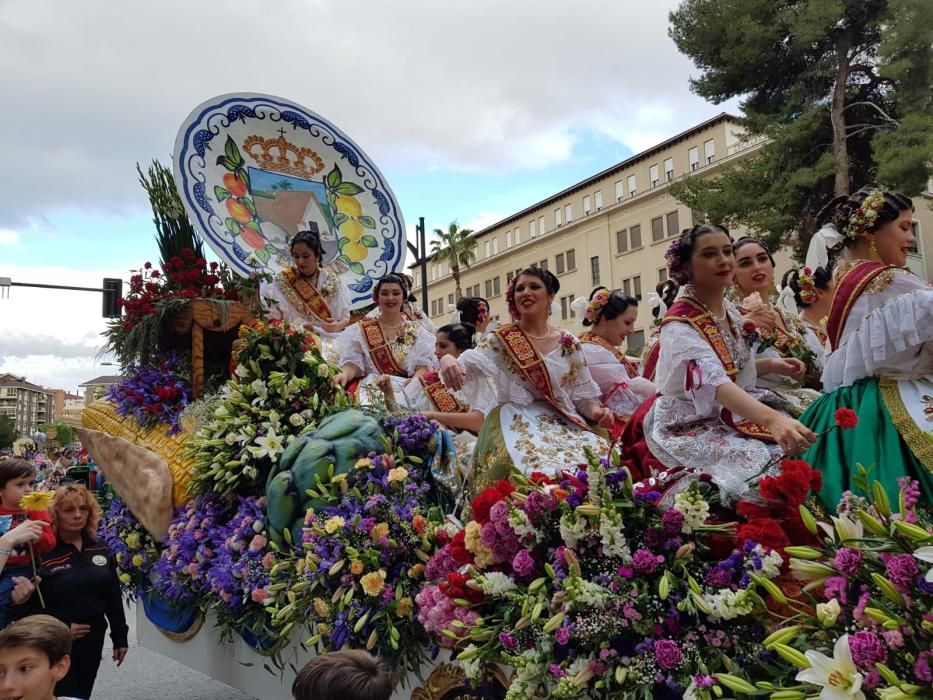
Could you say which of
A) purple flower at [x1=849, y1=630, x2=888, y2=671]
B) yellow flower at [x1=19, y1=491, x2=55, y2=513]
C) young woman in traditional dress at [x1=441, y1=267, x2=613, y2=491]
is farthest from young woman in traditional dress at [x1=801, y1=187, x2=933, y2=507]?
yellow flower at [x1=19, y1=491, x2=55, y2=513]

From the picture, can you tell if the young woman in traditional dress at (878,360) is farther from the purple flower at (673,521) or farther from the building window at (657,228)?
the building window at (657,228)

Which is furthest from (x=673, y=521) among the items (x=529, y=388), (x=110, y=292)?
(x=110, y=292)

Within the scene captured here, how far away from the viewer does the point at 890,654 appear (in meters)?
1.59

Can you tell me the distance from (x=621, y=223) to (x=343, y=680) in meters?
32.7

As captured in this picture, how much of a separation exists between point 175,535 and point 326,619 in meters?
1.63

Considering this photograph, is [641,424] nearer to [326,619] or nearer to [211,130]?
[326,619]

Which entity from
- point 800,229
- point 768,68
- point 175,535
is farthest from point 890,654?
point 768,68

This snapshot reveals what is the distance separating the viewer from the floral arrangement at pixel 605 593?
6.56 ft

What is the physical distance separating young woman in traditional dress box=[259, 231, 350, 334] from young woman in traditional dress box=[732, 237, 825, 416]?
129 inches

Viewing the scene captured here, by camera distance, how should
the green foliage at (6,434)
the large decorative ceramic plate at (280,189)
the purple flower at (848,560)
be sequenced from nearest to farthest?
the purple flower at (848,560)
the large decorative ceramic plate at (280,189)
the green foliage at (6,434)

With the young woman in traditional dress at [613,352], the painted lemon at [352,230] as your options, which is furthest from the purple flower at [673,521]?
the painted lemon at [352,230]

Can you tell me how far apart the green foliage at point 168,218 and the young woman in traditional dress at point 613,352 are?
9.20 feet

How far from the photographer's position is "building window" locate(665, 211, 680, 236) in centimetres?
3029

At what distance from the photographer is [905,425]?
7.63ft
